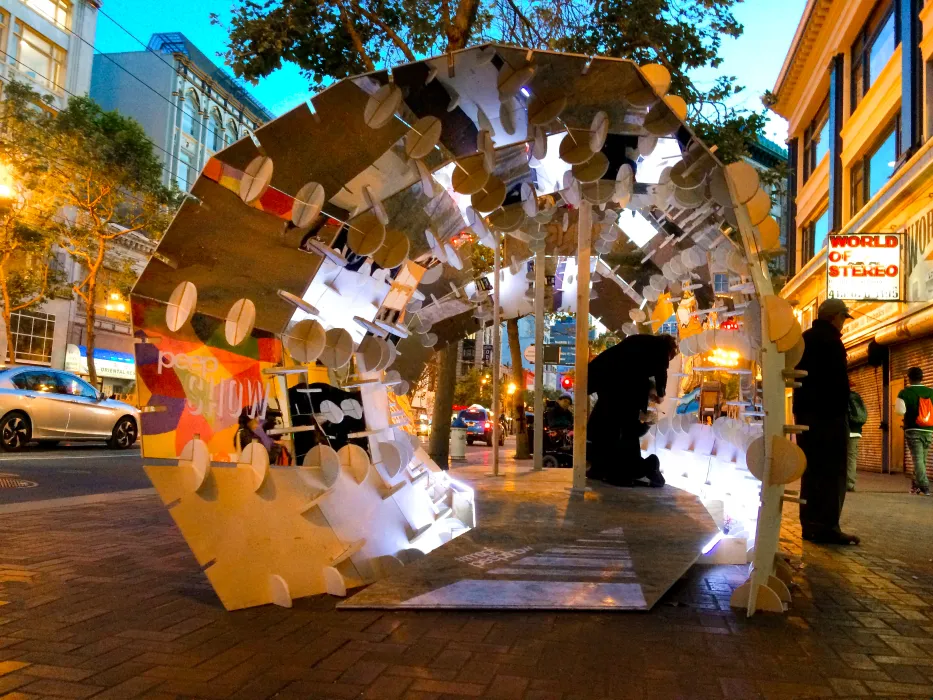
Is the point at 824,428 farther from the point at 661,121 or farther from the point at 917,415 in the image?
the point at 917,415

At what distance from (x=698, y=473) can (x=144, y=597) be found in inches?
205

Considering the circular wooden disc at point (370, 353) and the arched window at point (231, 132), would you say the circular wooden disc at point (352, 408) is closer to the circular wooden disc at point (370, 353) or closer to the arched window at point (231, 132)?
the circular wooden disc at point (370, 353)

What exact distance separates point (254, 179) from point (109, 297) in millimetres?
31295

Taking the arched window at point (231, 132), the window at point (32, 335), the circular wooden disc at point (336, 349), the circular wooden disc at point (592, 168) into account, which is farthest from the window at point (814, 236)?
the arched window at point (231, 132)

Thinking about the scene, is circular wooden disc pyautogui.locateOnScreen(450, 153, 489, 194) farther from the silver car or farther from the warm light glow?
the silver car

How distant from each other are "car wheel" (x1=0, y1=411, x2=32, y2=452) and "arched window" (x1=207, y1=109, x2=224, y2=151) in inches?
1408

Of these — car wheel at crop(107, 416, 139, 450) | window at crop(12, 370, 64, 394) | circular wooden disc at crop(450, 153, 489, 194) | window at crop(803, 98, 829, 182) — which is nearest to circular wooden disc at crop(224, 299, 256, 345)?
circular wooden disc at crop(450, 153, 489, 194)

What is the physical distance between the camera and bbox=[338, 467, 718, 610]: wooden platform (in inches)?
148

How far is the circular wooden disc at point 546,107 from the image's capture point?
3879 millimetres

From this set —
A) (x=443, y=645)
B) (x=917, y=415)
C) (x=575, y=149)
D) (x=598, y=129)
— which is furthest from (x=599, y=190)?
(x=917, y=415)

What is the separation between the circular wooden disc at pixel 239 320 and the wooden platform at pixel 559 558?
1.40m

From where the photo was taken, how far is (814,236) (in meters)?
26.4

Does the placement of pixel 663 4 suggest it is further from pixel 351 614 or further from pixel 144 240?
pixel 144 240

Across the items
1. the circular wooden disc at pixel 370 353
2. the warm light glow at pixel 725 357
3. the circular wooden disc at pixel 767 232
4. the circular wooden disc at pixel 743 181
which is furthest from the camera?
the warm light glow at pixel 725 357
